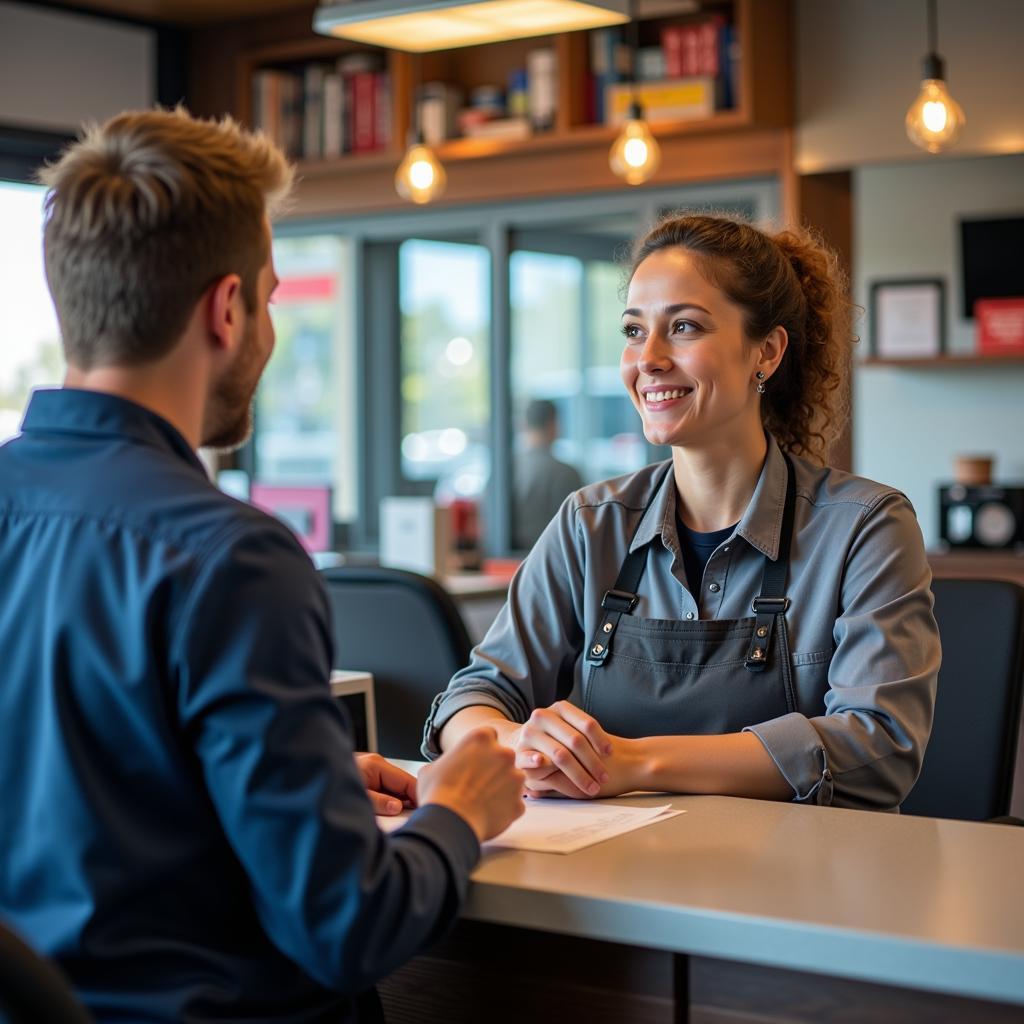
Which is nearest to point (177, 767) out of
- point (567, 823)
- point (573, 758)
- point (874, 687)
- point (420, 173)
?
point (567, 823)

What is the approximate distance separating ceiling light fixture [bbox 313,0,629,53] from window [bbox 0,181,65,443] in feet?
9.18

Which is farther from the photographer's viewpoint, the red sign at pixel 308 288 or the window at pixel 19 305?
the red sign at pixel 308 288

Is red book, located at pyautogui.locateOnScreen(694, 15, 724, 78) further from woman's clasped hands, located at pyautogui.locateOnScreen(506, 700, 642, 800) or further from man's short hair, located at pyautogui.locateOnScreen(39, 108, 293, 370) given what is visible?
man's short hair, located at pyautogui.locateOnScreen(39, 108, 293, 370)

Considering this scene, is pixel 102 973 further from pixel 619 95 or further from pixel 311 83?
pixel 311 83

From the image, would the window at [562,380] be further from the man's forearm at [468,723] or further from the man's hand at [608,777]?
the man's hand at [608,777]

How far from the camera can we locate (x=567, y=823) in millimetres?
1508

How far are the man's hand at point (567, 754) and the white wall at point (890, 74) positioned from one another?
359 cm

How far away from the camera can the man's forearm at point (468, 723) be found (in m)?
1.96

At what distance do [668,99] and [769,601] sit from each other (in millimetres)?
3389

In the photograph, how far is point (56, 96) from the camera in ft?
18.7

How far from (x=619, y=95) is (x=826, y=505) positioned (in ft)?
10.9

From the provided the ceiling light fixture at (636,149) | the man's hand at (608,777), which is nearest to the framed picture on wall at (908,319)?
the ceiling light fixture at (636,149)

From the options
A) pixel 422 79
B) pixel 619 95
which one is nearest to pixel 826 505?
→ pixel 619 95

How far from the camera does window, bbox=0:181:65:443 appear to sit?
5648 millimetres
